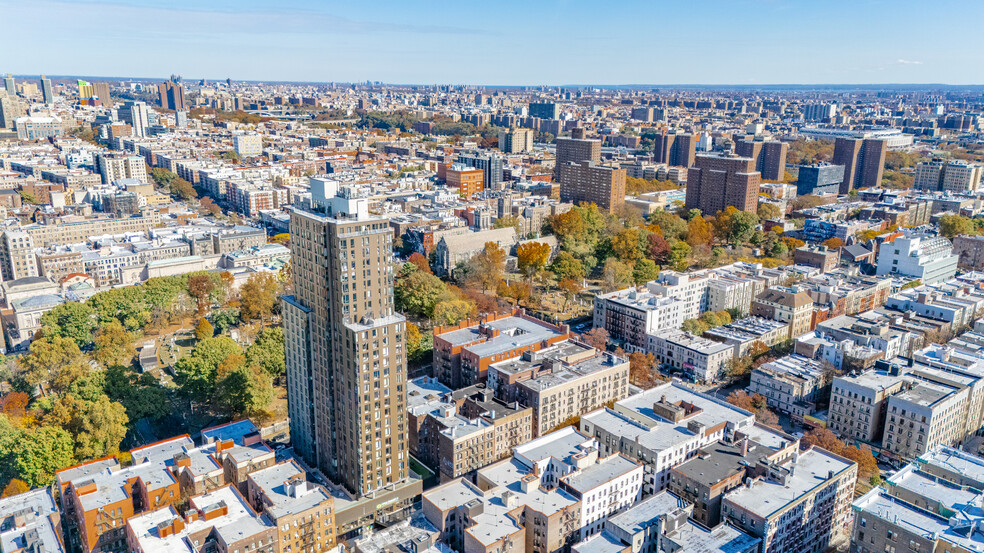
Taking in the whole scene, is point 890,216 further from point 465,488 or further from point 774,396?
point 465,488

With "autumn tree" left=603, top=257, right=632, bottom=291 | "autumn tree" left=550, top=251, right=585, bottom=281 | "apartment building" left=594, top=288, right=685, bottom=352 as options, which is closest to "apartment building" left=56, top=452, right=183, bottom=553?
"apartment building" left=594, top=288, right=685, bottom=352

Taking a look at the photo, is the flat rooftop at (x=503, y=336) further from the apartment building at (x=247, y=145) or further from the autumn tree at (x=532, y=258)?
the apartment building at (x=247, y=145)

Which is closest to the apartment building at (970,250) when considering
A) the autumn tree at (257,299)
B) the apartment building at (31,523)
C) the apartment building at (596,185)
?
the apartment building at (596,185)

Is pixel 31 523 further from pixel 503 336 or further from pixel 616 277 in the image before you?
pixel 616 277

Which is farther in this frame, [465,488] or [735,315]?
[735,315]

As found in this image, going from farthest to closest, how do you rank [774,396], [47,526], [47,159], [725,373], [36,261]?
[47,159]
[36,261]
[725,373]
[774,396]
[47,526]

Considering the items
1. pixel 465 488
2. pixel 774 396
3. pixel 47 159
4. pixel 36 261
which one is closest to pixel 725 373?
pixel 774 396
